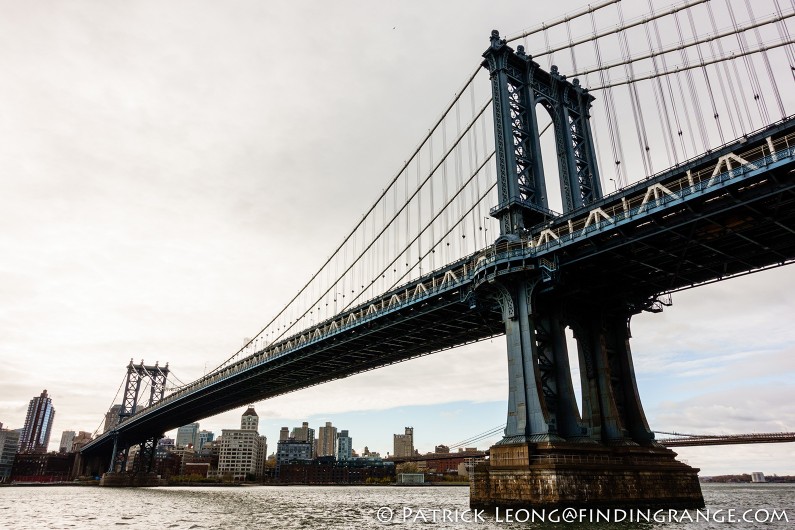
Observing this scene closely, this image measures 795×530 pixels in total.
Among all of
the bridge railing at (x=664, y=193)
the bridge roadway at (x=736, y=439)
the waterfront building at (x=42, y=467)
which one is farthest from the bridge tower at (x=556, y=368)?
the waterfront building at (x=42, y=467)

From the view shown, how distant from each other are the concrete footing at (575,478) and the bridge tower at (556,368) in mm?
67

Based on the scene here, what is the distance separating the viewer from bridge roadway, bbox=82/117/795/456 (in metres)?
28.8

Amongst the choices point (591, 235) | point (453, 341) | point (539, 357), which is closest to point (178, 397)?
point (453, 341)

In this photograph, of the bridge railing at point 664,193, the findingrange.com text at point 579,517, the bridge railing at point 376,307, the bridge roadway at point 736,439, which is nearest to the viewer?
the bridge railing at point 664,193

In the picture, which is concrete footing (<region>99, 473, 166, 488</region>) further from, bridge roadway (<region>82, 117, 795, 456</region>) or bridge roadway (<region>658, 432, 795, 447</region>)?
bridge roadway (<region>658, 432, 795, 447</region>)

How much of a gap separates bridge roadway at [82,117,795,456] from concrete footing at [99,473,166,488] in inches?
3600

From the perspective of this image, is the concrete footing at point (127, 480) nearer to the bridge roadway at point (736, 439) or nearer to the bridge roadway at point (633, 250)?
the bridge roadway at point (633, 250)

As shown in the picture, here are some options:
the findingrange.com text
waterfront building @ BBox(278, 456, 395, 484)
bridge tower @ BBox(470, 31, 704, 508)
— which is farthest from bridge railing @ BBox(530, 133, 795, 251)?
waterfront building @ BBox(278, 456, 395, 484)

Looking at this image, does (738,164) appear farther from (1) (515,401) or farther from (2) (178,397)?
(2) (178,397)

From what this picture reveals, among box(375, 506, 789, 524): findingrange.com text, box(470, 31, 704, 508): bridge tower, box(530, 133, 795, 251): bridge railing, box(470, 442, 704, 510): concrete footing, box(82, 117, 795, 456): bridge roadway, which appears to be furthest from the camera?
box(470, 31, 704, 508): bridge tower

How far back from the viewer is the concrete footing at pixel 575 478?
32.0 metres

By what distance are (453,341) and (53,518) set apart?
124 ft

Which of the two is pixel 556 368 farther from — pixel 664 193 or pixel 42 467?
pixel 42 467

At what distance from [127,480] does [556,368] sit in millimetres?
121903
